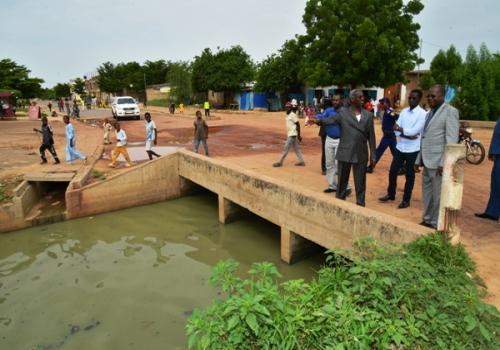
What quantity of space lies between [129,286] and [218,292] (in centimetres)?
153

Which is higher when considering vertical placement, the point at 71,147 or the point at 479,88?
the point at 479,88

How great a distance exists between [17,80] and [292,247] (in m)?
43.3

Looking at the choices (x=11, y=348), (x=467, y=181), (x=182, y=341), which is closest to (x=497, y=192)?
(x=467, y=181)

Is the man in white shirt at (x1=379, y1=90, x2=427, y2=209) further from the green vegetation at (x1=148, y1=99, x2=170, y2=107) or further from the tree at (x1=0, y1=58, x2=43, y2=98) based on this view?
the green vegetation at (x1=148, y1=99, x2=170, y2=107)

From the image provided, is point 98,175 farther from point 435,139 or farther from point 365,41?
point 365,41

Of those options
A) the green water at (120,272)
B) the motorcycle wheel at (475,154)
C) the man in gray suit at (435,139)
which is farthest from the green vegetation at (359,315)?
the motorcycle wheel at (475,154)

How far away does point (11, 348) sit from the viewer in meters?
4.65

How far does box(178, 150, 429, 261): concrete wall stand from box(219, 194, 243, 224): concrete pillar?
12cm

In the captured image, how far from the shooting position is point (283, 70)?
32594mm

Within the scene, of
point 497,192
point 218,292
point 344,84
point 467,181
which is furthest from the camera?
point 344,84

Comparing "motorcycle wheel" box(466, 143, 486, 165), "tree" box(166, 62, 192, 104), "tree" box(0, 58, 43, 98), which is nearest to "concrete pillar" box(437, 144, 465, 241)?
"motorcycle wheel" box(466, 143, 486, 165)

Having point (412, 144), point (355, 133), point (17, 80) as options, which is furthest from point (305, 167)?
point (17, 80)

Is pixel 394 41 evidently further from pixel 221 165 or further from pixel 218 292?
pixel 218 292

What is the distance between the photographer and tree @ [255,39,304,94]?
31781 millimetres
